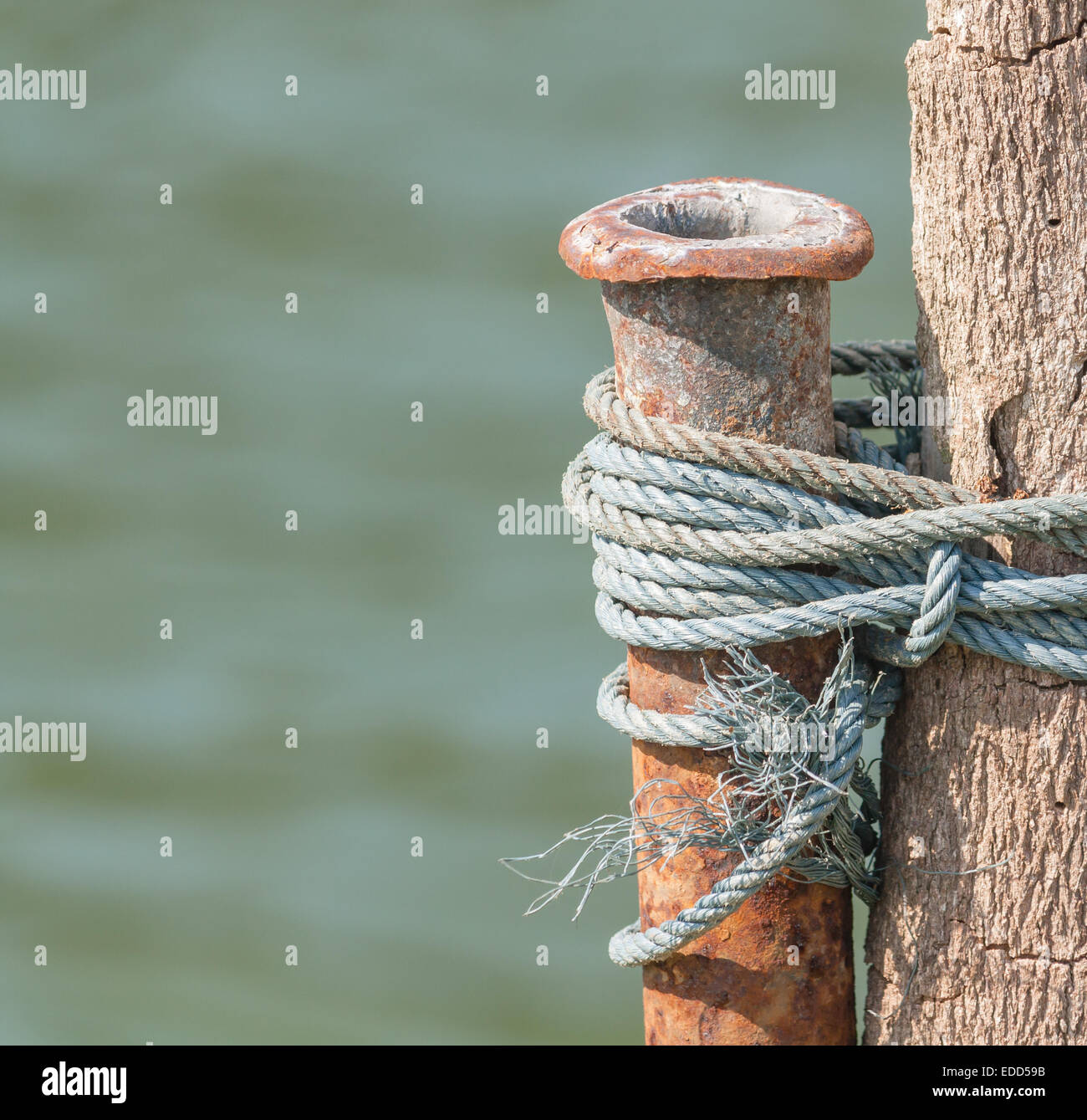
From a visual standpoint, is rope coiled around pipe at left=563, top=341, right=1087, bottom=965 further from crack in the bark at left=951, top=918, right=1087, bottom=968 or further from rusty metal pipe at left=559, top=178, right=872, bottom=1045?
crack in the bark at left=951, top=918, right=1087, bottom=968

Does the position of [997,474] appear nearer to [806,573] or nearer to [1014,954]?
[806,573]

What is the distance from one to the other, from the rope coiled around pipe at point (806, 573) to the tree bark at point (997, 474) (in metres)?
0.07

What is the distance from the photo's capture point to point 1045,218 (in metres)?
1.43

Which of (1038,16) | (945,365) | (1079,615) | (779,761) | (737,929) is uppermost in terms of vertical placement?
(1038,16)

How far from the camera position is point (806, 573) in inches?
59.2

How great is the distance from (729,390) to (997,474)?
0.33 meters

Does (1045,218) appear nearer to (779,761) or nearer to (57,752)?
(779,761)

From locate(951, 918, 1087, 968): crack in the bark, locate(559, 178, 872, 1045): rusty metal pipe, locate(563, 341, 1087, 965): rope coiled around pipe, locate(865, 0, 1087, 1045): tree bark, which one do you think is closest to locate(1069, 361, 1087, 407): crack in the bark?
locate(865, 0, 1087, 1045): tree bark

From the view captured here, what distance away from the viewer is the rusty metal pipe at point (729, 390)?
1.45m

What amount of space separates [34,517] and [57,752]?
774 mm

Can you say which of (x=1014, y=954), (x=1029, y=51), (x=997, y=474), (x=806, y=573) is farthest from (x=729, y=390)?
(x=1014, y=954)

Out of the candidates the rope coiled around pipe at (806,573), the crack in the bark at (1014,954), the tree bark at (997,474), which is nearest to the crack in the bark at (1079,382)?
the tree bark at (997,474)

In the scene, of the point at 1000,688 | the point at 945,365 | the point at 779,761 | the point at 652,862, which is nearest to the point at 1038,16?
the point at 945,365

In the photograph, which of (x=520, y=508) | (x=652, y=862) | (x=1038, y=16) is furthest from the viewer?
(x=520, y=508)
